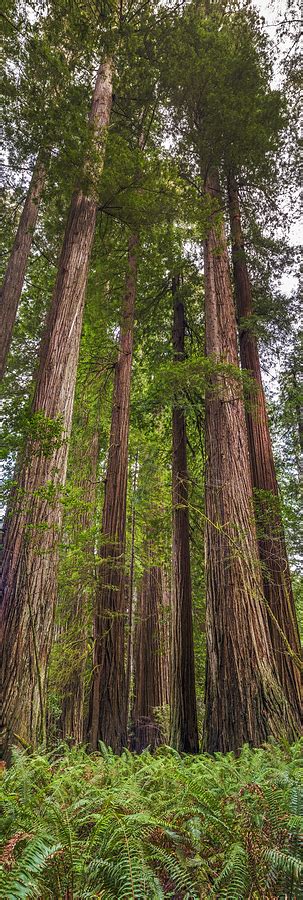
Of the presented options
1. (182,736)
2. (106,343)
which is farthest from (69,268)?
(182,736)

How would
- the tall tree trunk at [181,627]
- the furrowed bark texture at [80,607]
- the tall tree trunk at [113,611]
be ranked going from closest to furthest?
the tall tree trunk at [113,611] < the furrowed bark texture at [80,607] < the tall tree trunk at [181,627]

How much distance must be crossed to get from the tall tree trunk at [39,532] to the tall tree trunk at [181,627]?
2380 mm

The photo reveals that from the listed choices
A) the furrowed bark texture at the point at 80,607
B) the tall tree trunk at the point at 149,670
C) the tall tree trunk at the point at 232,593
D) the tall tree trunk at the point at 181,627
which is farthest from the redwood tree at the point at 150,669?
the tall tree trunk at the point at 232,593

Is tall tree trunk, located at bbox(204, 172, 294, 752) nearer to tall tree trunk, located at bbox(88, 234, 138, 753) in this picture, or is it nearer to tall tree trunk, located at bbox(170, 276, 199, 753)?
tall tree trunk, located at bbox(170, 276, 199, 753)

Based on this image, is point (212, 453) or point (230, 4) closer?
point (212, 453)

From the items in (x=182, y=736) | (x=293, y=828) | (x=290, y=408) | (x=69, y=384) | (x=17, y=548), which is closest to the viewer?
(x=293, y=828)

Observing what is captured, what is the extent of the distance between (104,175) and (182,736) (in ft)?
25.7

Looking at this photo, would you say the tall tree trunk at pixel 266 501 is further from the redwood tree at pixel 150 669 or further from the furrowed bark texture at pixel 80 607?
the redwood tree at pixel 150 669

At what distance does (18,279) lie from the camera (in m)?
8.85

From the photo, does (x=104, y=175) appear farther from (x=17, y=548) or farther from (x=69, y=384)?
(x=17, y=548)

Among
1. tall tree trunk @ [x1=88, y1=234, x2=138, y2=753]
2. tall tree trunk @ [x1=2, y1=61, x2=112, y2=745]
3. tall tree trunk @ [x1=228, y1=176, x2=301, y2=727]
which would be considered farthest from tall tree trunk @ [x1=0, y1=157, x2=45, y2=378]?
tall tree trunk @ [x1=228, y1=176, x2=301, y2=727]

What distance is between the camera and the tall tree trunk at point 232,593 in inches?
177

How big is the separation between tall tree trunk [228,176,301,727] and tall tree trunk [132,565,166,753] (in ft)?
14.4

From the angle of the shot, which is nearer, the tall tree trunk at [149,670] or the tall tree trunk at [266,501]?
the tall tree trunk at [266,501]
